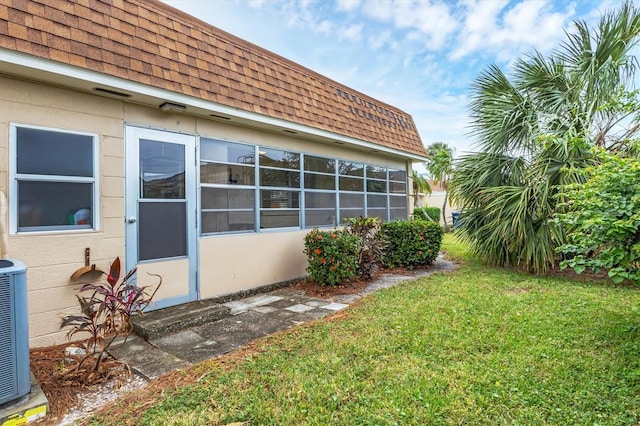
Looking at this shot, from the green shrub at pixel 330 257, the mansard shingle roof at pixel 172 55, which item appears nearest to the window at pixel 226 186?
the mansard shingle roof at pixel 172 55

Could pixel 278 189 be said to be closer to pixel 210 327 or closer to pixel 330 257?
pixel 330 257

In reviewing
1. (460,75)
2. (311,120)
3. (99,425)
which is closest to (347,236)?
(311,120)

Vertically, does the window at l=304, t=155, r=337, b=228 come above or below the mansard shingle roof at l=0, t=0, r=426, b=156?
below

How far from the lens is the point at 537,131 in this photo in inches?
243

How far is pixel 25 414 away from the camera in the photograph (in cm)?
207

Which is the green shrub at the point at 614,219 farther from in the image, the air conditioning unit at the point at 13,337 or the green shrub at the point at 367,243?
the air conditioning unit at the point at 13,337

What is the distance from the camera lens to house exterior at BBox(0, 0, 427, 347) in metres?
3.17

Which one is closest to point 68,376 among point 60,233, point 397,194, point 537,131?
point 60,233

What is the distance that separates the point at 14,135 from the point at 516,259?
816 centimetres

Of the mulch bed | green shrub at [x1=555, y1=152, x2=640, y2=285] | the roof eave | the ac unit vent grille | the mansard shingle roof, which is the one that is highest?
the mansard shingle roof

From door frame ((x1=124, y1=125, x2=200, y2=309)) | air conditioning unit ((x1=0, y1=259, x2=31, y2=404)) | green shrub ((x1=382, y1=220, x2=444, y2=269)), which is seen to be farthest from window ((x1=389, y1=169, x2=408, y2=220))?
air conditioning unit ((x1=0, y1=259, x2=31, y2=404))

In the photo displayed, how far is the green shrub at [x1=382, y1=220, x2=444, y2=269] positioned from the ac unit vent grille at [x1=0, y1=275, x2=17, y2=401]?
6.01 m

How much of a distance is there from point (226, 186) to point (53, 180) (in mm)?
2105

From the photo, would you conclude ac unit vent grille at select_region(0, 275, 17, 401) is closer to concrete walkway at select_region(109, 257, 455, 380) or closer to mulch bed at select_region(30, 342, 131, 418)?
mulch bed at select_region(30, 342, 131, 418)
